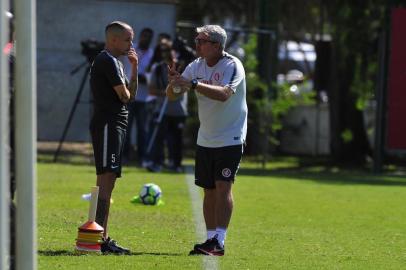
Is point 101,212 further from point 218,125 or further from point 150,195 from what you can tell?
point 150,195

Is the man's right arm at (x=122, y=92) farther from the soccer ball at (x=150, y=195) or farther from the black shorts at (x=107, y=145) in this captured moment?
the soccer ball at (x=150, y=195)

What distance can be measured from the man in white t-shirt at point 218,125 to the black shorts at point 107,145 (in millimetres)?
569

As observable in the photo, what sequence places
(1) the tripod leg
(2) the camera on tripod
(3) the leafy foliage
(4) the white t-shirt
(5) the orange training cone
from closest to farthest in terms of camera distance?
(5) the orange training cone → (4) the white t-shirt → (2) the camera on tripod → (1) the tripod leg → (3) the leafy foliage

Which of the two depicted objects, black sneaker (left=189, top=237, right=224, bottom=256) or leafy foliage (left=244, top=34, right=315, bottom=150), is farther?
leafy foliage (left=244, top=34, right=315, bottom=150)

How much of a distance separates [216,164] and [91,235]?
1.28m

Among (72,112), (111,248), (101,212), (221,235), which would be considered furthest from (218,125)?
(72,112)

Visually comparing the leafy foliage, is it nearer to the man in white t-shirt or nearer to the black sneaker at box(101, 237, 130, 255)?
the man in white t-shirt

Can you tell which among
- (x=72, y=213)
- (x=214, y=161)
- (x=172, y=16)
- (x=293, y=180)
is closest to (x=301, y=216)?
(x=72, y=213)

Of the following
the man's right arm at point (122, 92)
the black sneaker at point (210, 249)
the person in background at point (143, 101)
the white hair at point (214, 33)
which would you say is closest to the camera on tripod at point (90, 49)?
the person in background at point (143, 101)

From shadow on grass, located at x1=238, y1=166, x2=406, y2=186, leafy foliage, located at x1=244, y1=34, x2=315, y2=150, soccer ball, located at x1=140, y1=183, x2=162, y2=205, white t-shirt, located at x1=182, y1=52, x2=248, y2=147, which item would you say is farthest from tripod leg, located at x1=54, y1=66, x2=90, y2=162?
white t-shirt, located at x1=182, y1=52, x2=248, y2=147

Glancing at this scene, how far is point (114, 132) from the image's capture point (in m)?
9.41

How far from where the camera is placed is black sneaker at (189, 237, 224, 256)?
30.4ft

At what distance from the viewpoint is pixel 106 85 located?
30.9 feet

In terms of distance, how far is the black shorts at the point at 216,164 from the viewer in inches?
373
